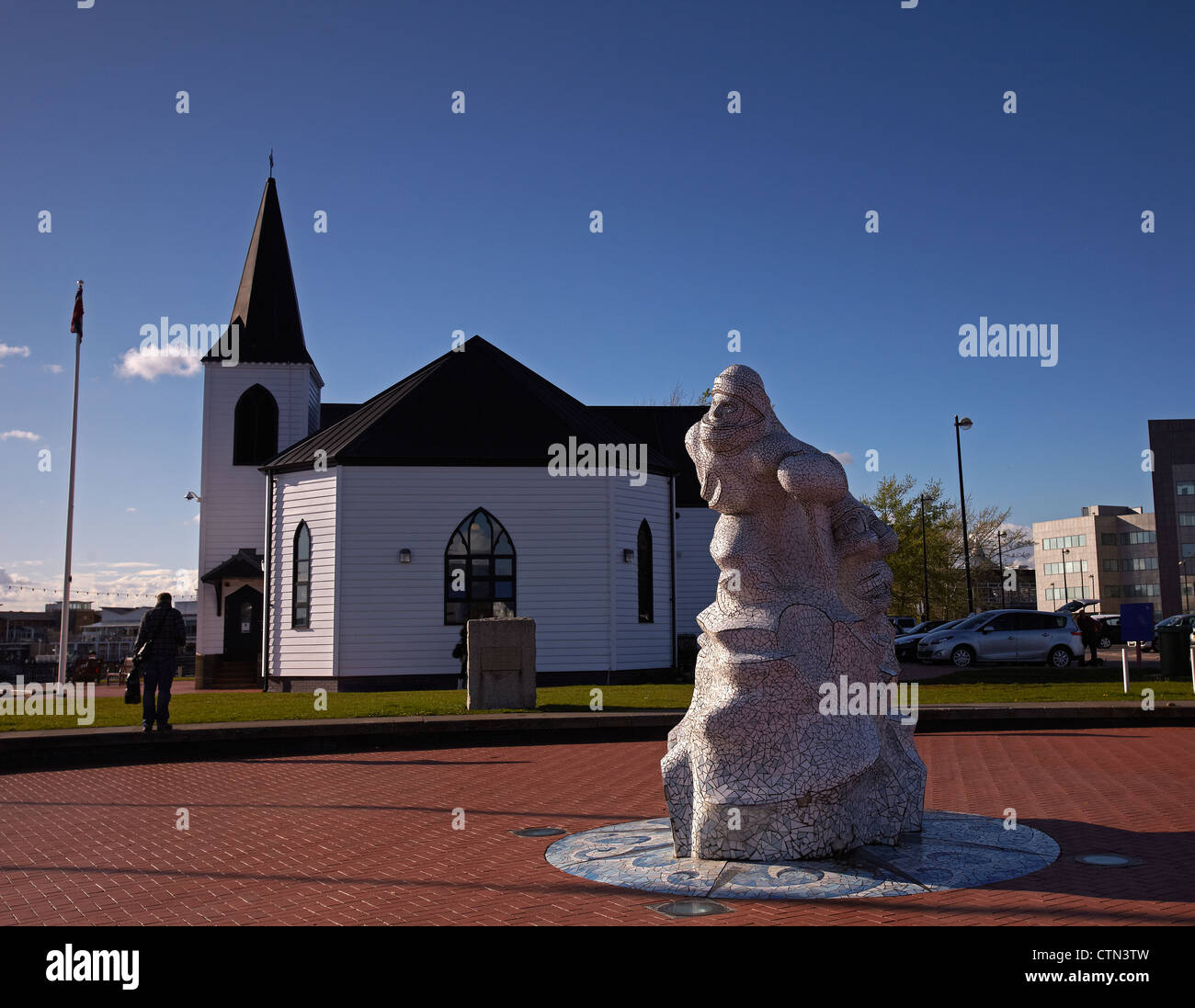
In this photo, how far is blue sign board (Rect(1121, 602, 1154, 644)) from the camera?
18312 mm

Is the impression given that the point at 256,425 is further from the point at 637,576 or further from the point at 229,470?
the point at 637,576

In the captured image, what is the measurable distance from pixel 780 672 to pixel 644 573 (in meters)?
20.5

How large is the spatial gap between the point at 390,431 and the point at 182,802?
53.9 feet

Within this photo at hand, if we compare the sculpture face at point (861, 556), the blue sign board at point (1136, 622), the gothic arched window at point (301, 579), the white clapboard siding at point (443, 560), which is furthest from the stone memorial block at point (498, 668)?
the blue sign board at point (1136, 622)

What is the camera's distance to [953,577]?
2056 inches

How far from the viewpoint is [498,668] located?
Result: 1614cm

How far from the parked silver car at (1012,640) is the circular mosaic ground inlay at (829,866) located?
21930 mm

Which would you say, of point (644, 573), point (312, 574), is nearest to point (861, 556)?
point (644, 573)

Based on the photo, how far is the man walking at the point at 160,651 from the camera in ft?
42.7

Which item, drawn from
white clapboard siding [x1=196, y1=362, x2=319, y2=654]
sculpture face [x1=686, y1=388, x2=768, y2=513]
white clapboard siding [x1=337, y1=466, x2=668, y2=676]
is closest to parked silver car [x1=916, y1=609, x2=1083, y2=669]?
white clapboard siding [x1=337, y1=466, x2=668, y2=676]

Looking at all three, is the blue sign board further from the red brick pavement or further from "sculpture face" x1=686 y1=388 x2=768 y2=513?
"sculpture face" x1=686 y1=388 x2=768 y2=513

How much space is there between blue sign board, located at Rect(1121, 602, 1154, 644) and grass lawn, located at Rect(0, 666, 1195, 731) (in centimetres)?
104

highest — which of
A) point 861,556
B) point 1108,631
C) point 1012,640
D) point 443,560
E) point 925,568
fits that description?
point 925,568
